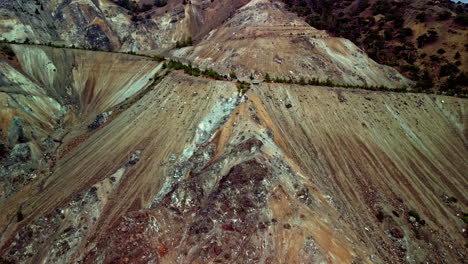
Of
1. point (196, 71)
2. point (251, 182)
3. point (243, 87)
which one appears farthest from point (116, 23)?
point (251, 182)

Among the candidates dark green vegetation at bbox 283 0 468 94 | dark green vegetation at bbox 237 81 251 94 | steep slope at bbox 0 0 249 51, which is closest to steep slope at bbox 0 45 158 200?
dark green vegetation at bbox 237 81 251 94

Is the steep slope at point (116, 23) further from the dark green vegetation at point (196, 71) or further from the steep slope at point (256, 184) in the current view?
the steep slope at point (256, 184)

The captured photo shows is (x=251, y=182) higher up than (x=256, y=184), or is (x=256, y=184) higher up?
(x=251, y=182)

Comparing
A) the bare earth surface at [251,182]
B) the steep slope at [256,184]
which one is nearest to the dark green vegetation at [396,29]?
the bare earth surface at [251,182]

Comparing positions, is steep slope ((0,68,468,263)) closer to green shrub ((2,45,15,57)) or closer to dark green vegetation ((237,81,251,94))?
dark green vegetation ((237,81,251,94))

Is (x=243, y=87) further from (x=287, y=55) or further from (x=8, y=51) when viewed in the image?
(x=8, y=51)

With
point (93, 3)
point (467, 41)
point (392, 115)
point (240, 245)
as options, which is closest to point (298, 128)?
point (392, 115)
